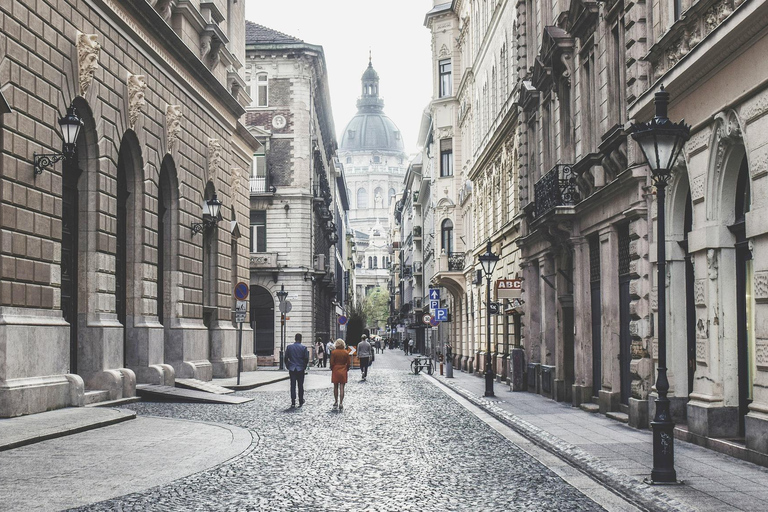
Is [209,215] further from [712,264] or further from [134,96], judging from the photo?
[712,264]

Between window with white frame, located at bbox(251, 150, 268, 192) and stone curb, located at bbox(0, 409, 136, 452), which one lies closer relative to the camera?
stone curb, located at bbox(0, 409, 136, 452)

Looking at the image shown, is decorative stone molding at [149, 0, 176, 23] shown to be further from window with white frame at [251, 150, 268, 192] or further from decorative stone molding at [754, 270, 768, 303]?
window with white frame at [251, 150, 268, 192]

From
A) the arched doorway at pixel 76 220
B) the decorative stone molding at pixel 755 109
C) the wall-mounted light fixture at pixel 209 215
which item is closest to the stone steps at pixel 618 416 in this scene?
the decorative stone molding at pixel 755 109

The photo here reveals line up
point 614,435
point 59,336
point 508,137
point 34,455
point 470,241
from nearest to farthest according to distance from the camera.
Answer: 1. point 34,455
2. point 614,435
3. point 59,336
4. point 508,137
5. point 470,241

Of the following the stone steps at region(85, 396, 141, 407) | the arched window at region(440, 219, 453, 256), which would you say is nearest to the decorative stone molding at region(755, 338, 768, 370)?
the stone steps at region(85, 396, 141, 407)

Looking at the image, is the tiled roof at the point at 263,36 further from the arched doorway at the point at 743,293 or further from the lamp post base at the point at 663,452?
the lamp post base at the point at 663,452

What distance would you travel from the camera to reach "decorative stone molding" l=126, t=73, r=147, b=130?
78.2 ft

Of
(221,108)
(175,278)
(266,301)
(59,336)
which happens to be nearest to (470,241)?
(266,301)

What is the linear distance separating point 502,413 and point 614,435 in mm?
4746

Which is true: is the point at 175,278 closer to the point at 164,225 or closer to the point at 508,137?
the point at 164,225

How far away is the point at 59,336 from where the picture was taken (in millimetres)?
18734

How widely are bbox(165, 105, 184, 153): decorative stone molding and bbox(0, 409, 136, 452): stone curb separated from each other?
10.6 metres

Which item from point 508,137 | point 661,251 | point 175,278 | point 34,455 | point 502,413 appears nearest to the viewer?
point 661,251

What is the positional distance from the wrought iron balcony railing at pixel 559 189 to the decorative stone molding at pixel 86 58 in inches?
392
